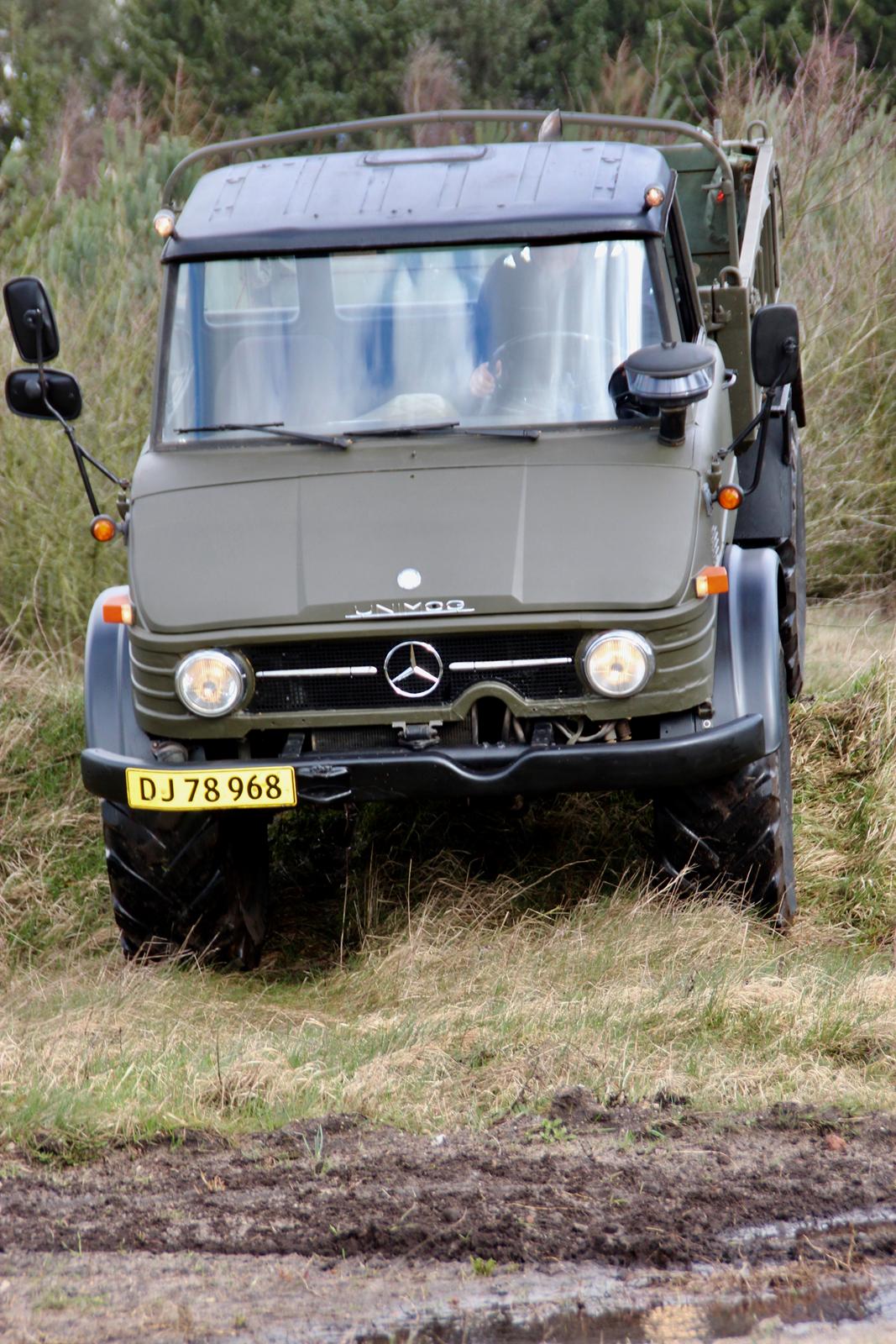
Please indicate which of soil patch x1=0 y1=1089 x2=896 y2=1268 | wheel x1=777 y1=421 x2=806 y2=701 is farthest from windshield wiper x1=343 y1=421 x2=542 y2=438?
soil patch x1=0 y1=1089 x2=896 y2=1268

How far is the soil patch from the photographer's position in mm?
3469

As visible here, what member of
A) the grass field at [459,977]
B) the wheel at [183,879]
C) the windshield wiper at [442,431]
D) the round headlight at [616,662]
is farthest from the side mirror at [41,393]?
the round headlight at [616,662]

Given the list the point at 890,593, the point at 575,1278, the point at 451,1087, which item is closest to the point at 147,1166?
the point at 451,1087

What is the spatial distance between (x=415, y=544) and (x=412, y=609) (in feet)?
0.77

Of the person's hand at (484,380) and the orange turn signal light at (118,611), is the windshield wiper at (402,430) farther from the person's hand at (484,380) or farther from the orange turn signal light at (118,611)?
the orange turn signal light at (118,611)

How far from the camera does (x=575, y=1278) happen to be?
11.0 feet

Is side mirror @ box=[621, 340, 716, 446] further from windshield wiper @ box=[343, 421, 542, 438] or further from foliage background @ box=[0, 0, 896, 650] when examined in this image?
foliage background @ box=[0, 0, 896, 650]

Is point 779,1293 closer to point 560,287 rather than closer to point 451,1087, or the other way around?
point 451,1087

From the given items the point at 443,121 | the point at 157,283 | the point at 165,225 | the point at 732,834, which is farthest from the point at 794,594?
the point at 157,283

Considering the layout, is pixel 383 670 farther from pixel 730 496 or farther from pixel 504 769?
pixel 730 496

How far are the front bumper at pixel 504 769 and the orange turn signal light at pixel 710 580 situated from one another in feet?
1.40

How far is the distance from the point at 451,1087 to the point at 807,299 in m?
7.91

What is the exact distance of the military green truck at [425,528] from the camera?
195 inches

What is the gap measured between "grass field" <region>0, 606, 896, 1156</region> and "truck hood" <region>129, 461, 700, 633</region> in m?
1.12
